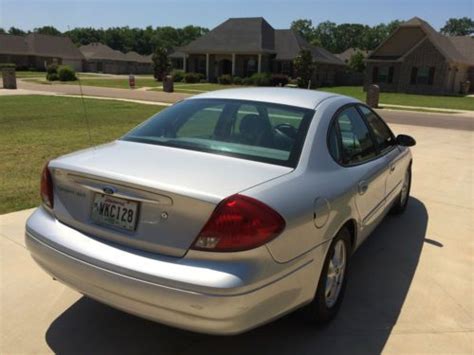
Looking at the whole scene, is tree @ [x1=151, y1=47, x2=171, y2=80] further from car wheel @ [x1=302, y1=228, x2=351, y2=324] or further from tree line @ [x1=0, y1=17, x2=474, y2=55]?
tree line @ [x1=0, y1=17, x2=474, y2=55]

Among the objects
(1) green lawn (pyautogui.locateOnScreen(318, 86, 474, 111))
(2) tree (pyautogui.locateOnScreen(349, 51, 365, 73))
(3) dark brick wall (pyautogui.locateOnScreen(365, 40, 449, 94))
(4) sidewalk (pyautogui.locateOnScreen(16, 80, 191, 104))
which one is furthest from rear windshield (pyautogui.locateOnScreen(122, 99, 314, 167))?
(2) tree (pyautogui.locateOnScreen(349, 51, 365, 73))

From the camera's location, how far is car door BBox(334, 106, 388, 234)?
12.3 ft

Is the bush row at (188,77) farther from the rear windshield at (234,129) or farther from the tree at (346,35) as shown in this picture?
the tree at (346,35)

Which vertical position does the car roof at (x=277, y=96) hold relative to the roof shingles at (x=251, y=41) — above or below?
→ below

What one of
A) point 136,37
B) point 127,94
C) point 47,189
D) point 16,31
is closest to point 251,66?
point 127,94

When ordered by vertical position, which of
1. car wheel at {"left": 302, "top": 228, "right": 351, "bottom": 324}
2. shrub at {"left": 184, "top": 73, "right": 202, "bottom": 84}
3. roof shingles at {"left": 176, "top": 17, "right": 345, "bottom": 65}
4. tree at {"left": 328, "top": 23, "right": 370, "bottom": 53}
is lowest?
shrub at {"left": 184, "top": 73, "right": 202, "bottom": 84}

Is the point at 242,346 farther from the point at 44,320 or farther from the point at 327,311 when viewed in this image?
the point at 44,320

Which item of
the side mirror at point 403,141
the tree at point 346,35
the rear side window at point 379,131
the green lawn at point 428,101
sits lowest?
the green lawn at point 428,101

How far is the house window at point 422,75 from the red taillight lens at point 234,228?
157 feet

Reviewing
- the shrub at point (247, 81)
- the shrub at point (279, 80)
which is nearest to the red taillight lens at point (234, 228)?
the shrub at point (247, 81)

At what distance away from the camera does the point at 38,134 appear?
1129 cm

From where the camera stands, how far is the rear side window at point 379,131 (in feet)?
15.4

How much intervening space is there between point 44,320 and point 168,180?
152cm

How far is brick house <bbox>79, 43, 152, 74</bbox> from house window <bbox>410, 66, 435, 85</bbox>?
60.5 meters
